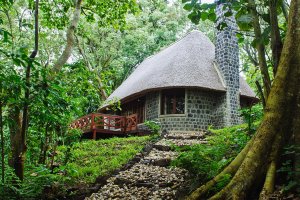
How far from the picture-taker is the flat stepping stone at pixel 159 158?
785cm

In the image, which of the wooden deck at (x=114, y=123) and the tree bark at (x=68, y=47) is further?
the wooden deck at (x=114, y=123)

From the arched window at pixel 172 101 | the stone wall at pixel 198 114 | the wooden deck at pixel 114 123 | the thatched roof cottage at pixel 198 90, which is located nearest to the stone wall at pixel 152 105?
the thatched roof cottage at pixel 198 90

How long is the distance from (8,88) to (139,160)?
5.43 metres

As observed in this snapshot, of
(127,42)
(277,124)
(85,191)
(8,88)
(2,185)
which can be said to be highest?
(127,42)

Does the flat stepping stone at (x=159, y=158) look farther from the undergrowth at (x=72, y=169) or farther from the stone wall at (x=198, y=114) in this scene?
the stone wall at (x=198, y=114)

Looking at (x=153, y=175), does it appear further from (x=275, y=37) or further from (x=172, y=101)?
(x=172, y=101)

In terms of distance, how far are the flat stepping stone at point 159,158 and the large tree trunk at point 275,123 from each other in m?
4.34

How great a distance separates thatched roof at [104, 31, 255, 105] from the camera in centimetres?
1520

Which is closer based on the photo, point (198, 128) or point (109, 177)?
point (109, 177)

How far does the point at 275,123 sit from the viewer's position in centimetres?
353

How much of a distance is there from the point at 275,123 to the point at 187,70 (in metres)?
12.5

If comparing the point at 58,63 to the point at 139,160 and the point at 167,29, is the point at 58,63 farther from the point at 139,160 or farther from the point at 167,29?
the point at 167,29

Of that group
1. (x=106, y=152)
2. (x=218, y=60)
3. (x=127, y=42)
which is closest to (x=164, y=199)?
(x=106, y=152)

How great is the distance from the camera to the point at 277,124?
3525 millimetres
